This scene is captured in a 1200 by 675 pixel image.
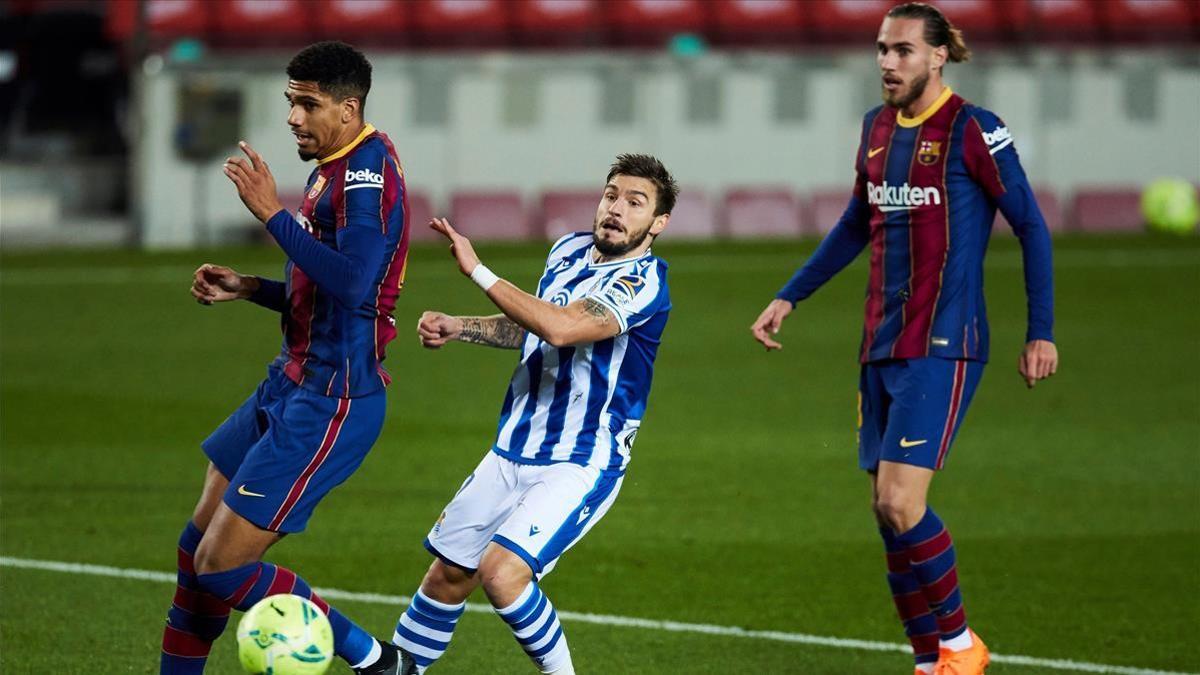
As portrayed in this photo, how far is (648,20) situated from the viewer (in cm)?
2666

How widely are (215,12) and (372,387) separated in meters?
22.0

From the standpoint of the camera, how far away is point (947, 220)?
6027mm

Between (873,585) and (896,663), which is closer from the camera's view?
(896,663)

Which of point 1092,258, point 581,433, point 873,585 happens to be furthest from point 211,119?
point 581,433

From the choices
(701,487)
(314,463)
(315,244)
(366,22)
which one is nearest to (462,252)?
(315,244)

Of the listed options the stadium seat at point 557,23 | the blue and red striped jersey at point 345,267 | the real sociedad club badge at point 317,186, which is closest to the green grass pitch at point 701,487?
the blue and red striped jersey at point 345,267

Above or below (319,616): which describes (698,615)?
below

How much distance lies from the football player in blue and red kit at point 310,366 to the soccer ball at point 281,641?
0.26m

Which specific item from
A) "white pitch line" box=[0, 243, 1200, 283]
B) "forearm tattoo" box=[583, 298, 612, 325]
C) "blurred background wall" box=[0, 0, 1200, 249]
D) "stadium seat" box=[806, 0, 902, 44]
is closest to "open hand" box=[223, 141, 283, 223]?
"forearm tattoo" box=[583, 298, 612, 325]

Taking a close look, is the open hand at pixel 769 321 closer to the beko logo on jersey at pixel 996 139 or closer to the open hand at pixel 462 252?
the beko logo on jersey at pixel 996 139

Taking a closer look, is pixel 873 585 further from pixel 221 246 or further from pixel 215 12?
pixel 215 12

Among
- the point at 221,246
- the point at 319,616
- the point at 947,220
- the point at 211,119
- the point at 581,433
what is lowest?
the point at 221,246

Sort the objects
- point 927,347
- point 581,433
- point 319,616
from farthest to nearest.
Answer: point 927,347
point 581,433
point 319,616

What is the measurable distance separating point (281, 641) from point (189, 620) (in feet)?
2.08
